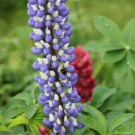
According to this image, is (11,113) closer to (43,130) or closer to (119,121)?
(43,130)

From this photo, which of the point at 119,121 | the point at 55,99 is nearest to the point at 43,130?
the point at 55,99

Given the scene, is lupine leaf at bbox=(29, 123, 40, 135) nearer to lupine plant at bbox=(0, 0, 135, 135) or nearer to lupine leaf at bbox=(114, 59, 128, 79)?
lupine plant at bbox=(0, 0, 135, 135)

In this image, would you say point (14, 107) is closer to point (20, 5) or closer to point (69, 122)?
point (69, 122)

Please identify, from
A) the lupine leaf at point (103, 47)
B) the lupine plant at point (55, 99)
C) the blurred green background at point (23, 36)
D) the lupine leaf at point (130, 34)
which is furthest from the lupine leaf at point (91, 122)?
the blurred green background at point (23, 36)

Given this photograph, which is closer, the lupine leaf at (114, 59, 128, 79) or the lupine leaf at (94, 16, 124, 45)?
the lupine leaf at (114, 59, 128, 79)

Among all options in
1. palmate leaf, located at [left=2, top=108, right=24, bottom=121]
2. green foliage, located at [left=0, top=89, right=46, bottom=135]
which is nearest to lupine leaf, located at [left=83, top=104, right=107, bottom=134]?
green foliage, located at [left=0, top=89, right=46, bottom=135]
